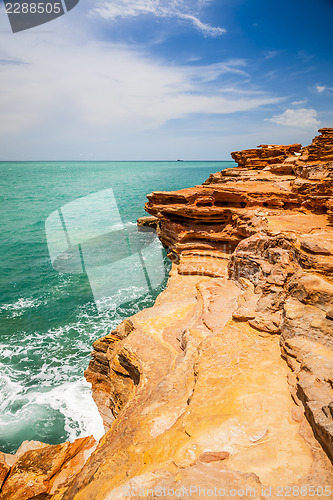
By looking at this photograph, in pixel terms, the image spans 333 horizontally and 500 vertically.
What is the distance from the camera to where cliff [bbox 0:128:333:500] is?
12.0 feet

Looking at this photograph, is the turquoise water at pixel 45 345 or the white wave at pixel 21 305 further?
the white wave at pixel 21 305

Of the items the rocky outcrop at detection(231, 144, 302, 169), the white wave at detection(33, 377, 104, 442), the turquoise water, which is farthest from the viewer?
the rocky outcrop at detection(231, 144, 302, 169)

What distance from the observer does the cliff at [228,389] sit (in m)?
3.67

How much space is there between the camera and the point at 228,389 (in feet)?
17.5

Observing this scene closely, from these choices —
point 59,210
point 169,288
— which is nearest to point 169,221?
point 169,288

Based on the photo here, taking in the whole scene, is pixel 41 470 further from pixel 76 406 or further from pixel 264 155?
pixel 264 155

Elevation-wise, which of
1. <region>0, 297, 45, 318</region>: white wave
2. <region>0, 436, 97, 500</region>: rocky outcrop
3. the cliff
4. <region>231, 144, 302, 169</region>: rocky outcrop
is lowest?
<region>0, 297, 45, 318</region>: white wave

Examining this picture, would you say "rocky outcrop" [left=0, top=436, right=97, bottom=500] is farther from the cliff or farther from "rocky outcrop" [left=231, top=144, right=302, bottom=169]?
"rocky outcrop" [left=231, top=144, right=302, bottom=169]

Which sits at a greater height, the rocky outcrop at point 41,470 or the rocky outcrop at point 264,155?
the rocky outcrop at point 264,155

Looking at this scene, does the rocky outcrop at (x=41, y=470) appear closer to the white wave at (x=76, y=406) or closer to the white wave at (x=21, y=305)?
the white wave at (x=76, y=406)

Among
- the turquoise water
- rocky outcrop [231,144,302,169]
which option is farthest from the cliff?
rocky outcrop [231,144,302,169]
